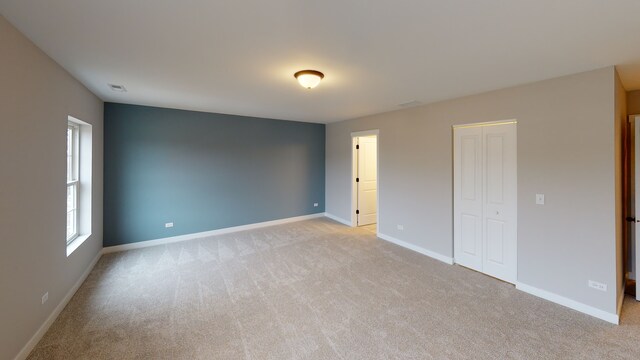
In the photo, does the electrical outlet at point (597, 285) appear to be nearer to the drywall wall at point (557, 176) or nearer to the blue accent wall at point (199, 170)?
the drywall wall at point (557, 176)

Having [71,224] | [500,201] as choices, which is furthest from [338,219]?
[71,224]

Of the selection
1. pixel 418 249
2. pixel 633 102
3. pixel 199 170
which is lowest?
pixel 418 249

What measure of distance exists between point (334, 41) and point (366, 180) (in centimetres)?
429

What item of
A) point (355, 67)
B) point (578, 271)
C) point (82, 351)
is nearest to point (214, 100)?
point (355, 67)

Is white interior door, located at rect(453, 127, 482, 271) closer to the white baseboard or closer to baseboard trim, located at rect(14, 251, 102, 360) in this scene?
the white baseboard

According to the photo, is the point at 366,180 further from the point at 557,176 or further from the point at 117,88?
the point at 117,88

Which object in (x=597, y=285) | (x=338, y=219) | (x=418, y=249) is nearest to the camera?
(x=597, y=285)

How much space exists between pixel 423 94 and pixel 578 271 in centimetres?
265

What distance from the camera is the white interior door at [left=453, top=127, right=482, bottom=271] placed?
3.60 metres

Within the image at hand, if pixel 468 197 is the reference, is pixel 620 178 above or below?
above

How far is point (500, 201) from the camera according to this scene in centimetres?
337

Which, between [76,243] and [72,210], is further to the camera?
[72,210]

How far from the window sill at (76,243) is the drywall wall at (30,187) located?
0.26 ft

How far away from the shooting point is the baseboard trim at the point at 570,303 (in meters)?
2.46
